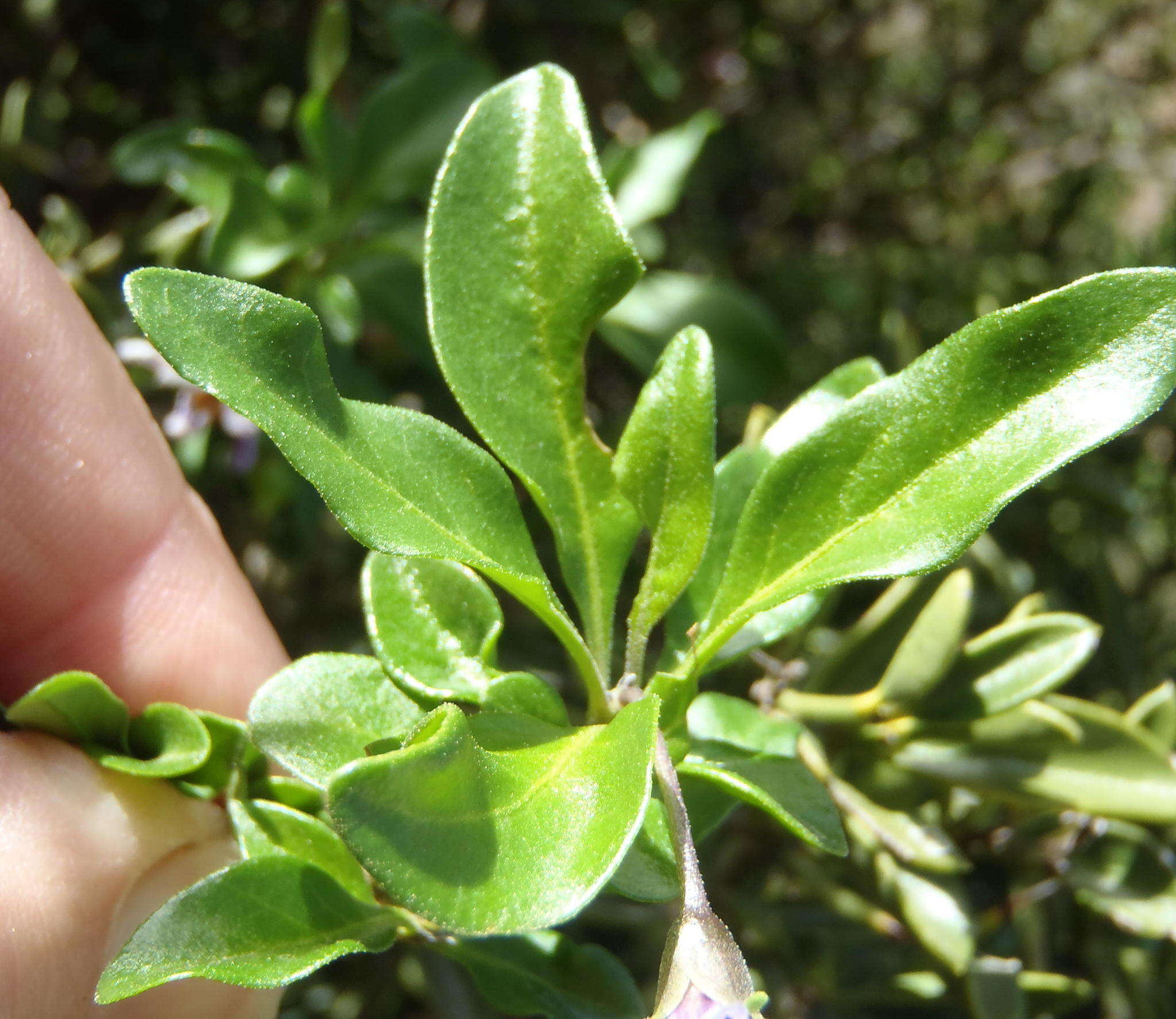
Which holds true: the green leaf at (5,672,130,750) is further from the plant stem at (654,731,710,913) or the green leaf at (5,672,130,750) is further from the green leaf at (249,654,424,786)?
the plant stem at (654,731,710,913)

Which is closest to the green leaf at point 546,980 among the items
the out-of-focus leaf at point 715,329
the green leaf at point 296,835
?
the green leaf at point 296,835

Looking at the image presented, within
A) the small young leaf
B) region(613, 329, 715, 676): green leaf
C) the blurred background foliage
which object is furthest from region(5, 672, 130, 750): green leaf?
the blurred background foliage

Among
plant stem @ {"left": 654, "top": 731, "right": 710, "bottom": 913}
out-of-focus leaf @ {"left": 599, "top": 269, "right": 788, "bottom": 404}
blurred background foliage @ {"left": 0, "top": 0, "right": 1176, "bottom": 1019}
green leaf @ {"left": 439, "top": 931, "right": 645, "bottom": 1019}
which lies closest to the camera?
plant stem @ {"left": 654, "top": 731, "right": 710, "bottom": 913}

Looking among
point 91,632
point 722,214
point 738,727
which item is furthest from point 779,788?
point 722,214

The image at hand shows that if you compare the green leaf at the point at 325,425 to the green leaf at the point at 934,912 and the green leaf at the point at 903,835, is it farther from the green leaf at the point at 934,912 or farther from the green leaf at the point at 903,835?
the green leaf at the point at 934,912

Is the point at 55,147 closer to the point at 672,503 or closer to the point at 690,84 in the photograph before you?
the point at 690,84

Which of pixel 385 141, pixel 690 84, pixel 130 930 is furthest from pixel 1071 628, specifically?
pixel 690 84

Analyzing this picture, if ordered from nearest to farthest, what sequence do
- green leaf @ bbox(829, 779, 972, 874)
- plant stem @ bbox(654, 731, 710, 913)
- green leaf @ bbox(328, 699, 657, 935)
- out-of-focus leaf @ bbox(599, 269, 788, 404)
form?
green leaf @ bbox(328, 699, 657, 935) < plant stem @ bbox(654, 731, 710, 913) < green leaf @ bbox(829, 779, 972, 874) < out-of-focus leaf @ bbox(599, 269, 788, 404)
